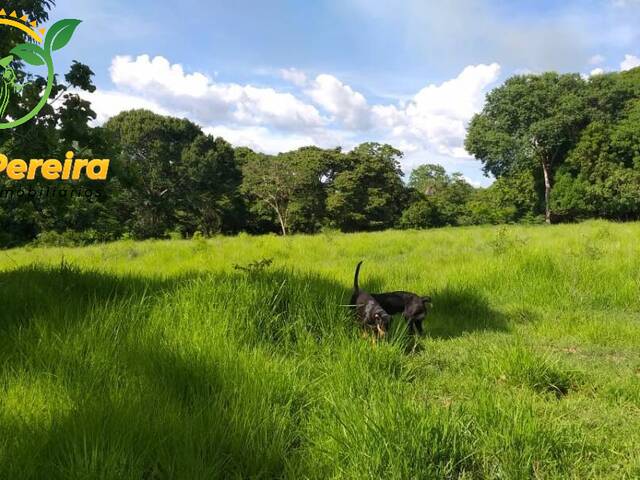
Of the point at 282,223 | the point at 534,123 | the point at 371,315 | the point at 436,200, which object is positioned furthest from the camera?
the point at 436,200

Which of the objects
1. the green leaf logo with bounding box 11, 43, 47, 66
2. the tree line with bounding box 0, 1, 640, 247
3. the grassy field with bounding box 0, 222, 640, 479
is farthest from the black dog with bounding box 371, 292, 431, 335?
the tree line with bounding box 0, 1, 640, 247

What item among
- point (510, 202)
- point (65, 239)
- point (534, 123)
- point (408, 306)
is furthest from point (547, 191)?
point (408, 306)

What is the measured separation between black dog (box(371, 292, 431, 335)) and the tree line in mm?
26910

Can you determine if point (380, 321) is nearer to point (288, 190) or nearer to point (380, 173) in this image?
point (288, 190)

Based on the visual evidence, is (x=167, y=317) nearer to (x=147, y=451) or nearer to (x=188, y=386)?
(x=188, y=386)

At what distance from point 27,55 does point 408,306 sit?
221 inches

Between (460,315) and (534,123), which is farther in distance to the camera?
(534,123)

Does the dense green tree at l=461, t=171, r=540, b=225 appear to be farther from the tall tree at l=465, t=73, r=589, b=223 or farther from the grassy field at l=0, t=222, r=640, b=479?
the grassy field at l=0, t=222, r=640, b=479

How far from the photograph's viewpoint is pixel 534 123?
122 ft

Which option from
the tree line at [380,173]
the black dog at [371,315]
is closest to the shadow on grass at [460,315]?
the black dog at [371,315]

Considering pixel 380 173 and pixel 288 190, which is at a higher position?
pixel 380 173

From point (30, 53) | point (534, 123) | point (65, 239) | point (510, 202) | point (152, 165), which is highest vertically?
point (534, 123)

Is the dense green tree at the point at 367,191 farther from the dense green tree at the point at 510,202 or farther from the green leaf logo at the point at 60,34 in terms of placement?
the green leaf logo at the point at 60,34

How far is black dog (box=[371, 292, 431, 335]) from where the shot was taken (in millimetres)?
5387
